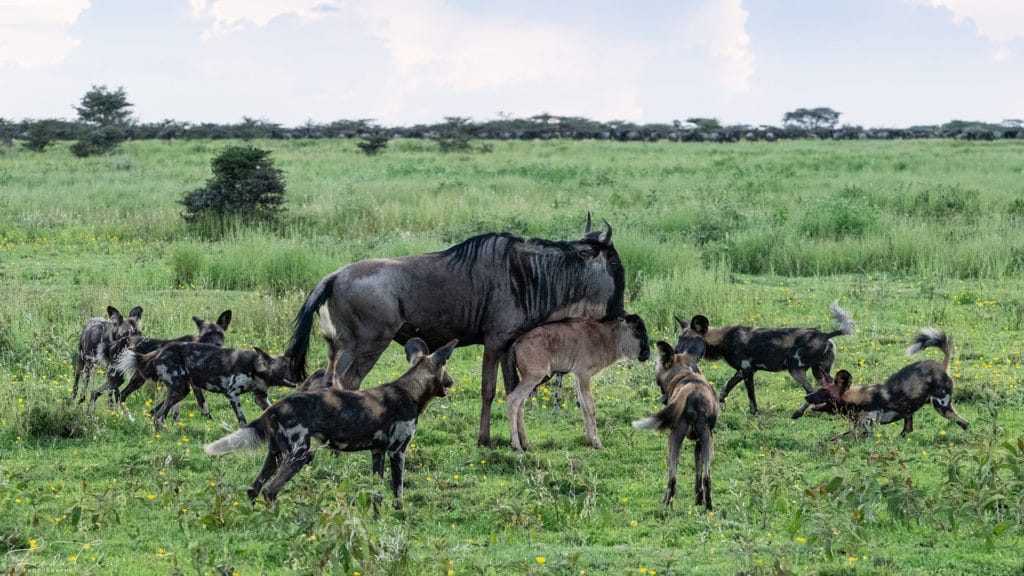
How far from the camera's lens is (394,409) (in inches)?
301

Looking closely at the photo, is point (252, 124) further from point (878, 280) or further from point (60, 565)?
point (60, 565)

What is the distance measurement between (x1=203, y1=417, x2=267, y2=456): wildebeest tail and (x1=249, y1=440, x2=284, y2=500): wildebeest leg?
0.08m

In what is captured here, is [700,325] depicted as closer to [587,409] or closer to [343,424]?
[587,409]

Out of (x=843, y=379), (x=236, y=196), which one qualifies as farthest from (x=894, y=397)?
(x=236, y=196)

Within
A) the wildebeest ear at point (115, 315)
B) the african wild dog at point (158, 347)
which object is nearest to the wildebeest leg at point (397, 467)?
the african wild dog at point (158, 347)

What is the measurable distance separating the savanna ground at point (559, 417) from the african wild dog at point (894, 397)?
20 centimetres

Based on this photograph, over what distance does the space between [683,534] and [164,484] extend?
362 cm

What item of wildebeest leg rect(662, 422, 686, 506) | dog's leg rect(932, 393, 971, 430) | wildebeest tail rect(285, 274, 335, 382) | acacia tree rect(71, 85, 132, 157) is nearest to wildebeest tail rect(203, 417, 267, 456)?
wildebeest tail rect(285, 274, 335, 382)

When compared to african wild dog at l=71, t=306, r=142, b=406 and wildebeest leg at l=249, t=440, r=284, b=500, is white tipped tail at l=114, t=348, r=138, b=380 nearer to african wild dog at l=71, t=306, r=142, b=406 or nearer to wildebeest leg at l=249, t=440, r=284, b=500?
african wild dog at l=71, t=306, r=142, b=406

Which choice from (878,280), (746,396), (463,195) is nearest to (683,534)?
(746,396)

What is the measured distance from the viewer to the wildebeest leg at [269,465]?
7.16 meters

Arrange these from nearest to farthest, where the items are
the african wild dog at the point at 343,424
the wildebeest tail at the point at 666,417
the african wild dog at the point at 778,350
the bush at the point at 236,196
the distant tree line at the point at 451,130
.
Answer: the african wild dog at the point at 343,424 → the wildebeest tail at the point at 666,417 → the african wild dog at the point at 778,350 → the bush at the point at 236,196 → the distant tree line at the point at 451,130

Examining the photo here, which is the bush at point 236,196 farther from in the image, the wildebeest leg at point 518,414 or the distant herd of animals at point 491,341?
the wildebeest leg at point 518,414

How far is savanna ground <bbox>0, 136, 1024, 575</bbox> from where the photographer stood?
20.9 ft
